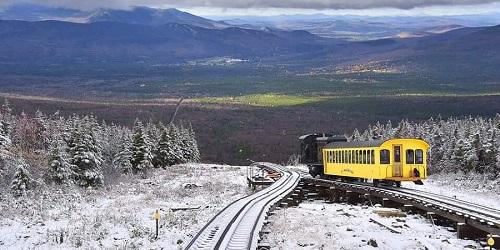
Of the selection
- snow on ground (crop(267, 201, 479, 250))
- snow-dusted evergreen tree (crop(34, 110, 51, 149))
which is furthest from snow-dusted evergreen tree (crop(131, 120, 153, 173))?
snow on ground (crop(267, 201, 479, 250))

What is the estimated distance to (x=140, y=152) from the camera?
6338cm

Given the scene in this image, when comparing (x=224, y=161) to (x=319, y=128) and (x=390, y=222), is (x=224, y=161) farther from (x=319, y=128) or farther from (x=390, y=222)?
(x=390, y=222)

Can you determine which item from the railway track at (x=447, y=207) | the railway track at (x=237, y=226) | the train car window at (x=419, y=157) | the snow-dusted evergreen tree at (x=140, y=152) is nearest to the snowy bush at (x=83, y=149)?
the snow-dusted evergreen tree at (x=140, y=152)

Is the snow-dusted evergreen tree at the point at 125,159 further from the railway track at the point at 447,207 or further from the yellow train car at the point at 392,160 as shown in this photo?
the railway track at the point at 447,207

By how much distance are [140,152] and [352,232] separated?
4365 centimetres

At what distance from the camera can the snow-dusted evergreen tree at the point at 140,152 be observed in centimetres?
6247

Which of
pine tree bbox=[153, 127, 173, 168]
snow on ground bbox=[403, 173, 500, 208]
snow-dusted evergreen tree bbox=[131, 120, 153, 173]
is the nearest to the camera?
snow on ground bbox=[403, 173, 500, 208]

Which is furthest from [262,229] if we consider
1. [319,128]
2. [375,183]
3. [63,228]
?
[319,128]

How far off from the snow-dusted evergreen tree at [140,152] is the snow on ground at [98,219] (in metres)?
25.2

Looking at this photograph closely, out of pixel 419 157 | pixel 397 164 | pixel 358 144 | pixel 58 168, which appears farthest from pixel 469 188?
Result: pixel 58 168

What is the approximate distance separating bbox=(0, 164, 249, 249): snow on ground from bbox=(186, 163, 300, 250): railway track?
73 cm

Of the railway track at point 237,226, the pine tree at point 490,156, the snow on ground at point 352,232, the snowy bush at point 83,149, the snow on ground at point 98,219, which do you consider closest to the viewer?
the railway track at point 237,226

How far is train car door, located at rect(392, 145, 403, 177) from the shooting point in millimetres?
34438

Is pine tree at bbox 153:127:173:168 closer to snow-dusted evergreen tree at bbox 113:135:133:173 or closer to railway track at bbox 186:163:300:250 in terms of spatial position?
snow-dusted evergreen tree at bbox 113:135:133:173
